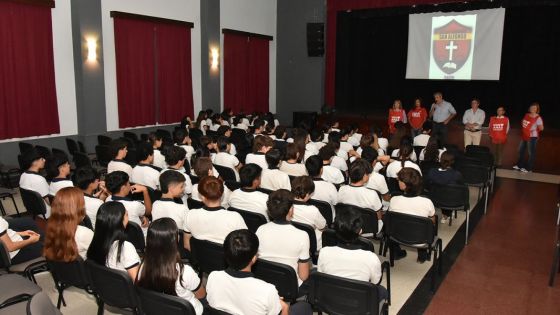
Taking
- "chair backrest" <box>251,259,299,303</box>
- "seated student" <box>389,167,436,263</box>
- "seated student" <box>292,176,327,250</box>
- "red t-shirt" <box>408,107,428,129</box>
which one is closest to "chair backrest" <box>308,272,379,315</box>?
"chair backrest" <box>251,259,299,303</box>

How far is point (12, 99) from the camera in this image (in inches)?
330

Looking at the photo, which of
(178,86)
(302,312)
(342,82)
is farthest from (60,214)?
(342,82)

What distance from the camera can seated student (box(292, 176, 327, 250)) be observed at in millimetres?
4004

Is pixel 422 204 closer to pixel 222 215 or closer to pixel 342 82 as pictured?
pixel 222 215

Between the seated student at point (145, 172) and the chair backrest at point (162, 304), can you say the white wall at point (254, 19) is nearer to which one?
the seated student at point (145, 172)

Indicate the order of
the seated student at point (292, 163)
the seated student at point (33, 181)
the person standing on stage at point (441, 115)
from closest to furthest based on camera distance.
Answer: the seated student at point (33, 181)
the seated student at point (292, 163)
the person standing on stage at point (441, 115)

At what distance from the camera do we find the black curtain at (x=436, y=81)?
11.6 metres

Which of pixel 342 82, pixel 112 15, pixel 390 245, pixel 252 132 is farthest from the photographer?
pixel 342 82

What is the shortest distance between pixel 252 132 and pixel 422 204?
505 centimetres

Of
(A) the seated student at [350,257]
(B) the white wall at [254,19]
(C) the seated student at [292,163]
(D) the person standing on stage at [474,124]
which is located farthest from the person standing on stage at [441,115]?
(A) the seated student at [350,257]

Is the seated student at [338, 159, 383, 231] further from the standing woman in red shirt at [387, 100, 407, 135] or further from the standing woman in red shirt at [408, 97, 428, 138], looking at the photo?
the standing woman in red shirt at [408, 97, 428, 138]

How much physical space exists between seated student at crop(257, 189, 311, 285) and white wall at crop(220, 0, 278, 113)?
9.93 metres

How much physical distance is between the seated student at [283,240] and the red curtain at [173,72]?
8428mm

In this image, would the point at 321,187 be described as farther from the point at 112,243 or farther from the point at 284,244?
the point at 112,243
